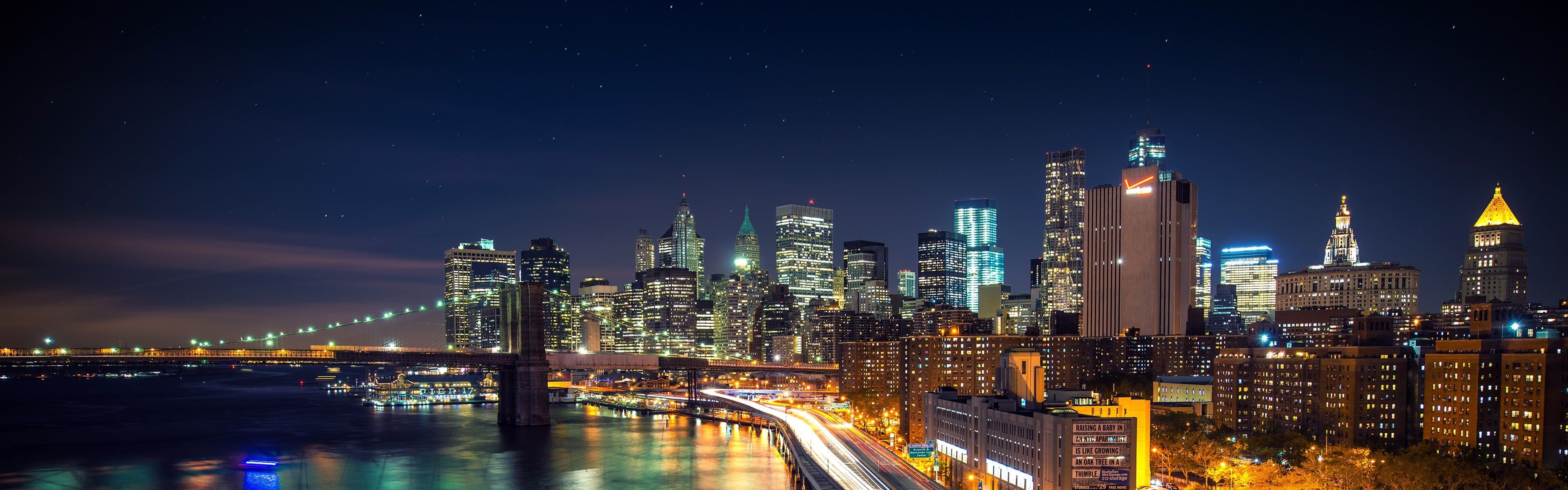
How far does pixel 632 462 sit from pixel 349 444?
22411 millimetres

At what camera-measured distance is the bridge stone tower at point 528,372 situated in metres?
86.4

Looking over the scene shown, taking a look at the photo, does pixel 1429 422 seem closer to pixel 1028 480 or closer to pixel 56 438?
pixel 1028 480

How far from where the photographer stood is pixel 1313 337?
8256cm

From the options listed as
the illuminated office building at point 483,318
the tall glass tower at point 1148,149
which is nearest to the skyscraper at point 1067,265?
the tall glass tower at point 1148,149

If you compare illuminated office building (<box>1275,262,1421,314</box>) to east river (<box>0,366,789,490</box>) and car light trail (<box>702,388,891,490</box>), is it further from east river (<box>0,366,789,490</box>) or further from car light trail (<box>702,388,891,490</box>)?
east river (<box>0,366,789,490</box>)

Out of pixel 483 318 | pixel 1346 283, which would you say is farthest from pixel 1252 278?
pixel 483 318

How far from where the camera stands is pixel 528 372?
286 ft

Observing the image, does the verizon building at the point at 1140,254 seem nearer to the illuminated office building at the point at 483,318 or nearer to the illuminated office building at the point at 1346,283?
the illuminated office building at the point at 1346,283

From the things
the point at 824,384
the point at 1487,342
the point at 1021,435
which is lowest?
the point at 824,384

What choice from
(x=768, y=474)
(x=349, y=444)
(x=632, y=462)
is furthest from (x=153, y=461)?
(x=768, y=474)

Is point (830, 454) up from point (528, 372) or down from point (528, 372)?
down

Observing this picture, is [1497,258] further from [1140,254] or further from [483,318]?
[483,318]

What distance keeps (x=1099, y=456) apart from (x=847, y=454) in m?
20.0

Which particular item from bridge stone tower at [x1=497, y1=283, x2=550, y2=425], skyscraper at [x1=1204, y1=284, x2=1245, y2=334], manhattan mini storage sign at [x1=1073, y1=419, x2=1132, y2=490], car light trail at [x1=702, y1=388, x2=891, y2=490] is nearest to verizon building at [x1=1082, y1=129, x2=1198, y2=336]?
skyscraper at [x1=1204, y1=284, x2=1245, y2=334]
